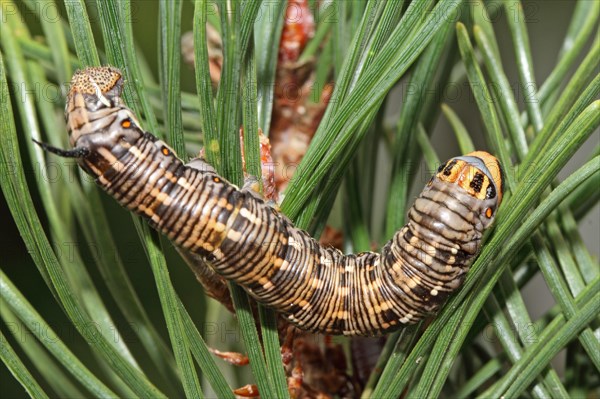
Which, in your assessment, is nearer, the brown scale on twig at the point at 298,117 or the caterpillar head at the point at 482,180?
the caterpillar head at the point at 482,180

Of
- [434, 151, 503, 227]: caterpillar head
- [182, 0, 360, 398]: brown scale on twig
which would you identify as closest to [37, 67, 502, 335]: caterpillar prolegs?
[434, 151, 503, 227]: caterpillar head

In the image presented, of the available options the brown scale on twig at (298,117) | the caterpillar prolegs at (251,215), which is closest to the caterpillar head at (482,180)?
the caterpillar prolegs at (251,215)

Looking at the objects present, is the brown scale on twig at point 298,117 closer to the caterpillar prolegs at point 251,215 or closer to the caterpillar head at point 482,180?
the caterpillar prolegs at point 251,215

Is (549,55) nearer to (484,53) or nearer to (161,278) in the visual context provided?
(484,53)

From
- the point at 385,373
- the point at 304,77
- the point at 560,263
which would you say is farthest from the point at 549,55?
the point at 385,373

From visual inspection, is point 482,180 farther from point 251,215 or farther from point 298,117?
point 298,117

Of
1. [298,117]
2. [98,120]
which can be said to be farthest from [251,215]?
[298,117]

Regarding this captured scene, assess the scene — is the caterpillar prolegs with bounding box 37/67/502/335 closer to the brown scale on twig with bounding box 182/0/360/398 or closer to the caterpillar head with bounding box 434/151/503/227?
the caterpillar head with bounding box 434/151/503/227
